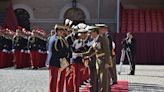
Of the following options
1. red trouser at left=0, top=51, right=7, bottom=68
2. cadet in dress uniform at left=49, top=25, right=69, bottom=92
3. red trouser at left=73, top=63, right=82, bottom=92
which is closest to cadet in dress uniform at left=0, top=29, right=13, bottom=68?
red trouser at left=0, top=51, right=7, bottom=68

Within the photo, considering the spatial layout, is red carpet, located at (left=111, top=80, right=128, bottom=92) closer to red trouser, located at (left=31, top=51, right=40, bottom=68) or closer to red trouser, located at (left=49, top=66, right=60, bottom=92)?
red trouser, located at (left=49, top=66, right=60, bottom=92)

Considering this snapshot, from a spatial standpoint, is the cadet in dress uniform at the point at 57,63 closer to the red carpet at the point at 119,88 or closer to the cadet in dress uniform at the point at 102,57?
the cadet in dress uniform at the point at 102,57

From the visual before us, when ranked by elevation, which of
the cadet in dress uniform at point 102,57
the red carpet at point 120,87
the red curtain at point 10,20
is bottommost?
the red carpet at point 120,87

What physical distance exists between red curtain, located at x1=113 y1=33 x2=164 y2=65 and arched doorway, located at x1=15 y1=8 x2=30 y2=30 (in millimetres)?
6882

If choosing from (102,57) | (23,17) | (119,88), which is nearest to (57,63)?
(102,57)

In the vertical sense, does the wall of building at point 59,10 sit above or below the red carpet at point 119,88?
above

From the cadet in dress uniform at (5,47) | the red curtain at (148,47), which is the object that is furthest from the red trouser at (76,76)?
the red curtain at (148,47)

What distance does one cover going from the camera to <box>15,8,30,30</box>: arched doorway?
1316 inches

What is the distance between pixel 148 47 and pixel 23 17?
30.3 ft

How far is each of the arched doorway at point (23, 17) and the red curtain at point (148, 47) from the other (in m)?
6.88

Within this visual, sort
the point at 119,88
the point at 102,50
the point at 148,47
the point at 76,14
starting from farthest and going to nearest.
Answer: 1. the point at 76,14
2. the point at 148,47
3. the point at 119,88
4. the point at 102,50

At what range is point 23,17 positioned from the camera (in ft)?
110

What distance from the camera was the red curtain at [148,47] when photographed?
99.6 ft

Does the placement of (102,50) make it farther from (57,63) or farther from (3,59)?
(3,59)
